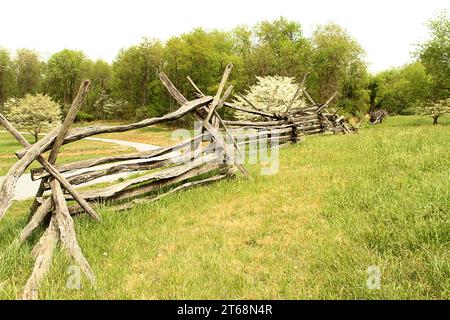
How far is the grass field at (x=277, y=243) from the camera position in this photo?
2748 mm

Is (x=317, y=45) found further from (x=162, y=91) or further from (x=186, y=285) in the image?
(x=186, y=285)

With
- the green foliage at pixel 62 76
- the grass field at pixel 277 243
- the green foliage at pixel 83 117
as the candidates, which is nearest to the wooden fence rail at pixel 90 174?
the grass field at pixel 277 243

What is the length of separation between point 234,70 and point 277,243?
3687cm

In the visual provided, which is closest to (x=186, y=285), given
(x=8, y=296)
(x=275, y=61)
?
(x=8, y=296)

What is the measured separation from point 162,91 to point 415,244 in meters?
41.1

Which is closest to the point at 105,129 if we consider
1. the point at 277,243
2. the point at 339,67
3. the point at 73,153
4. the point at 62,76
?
the point at 277,243

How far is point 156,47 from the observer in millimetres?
43375

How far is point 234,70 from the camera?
127 feet

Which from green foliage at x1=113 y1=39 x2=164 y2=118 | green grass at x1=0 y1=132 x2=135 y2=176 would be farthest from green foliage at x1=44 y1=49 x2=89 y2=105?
green grass at x1=0 y1=132 x2=135 y2=176

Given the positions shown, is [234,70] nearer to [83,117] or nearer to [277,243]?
[83,117]

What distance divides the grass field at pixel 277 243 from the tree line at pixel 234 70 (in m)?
23.6

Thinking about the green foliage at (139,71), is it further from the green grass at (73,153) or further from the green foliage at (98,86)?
the green grass at (73,153)

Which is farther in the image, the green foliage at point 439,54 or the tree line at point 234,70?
the tree line at point 234,70

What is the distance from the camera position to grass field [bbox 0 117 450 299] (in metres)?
2.75
